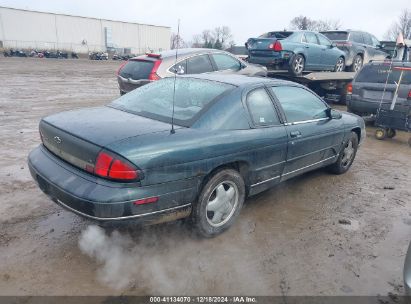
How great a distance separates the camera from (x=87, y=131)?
3020mm

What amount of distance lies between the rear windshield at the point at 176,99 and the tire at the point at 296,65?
6316 millimetres

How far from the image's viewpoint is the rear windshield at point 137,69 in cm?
756

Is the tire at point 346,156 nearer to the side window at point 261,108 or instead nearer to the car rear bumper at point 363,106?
the side window at point 261,108

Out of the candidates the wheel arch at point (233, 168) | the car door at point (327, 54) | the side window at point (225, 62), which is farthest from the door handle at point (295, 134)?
the car door at point (327, 54)

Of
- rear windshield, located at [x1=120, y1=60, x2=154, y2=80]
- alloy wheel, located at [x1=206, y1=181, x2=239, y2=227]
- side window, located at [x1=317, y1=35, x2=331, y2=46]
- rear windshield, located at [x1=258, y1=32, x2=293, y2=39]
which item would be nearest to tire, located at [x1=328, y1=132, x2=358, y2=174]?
alloy wheel, located at [x1=206, y1=181, x2=239, y2=227]

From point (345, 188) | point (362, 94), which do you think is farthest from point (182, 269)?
point (362, 94)

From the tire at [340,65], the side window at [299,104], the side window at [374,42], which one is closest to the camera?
the side window at [299,104]

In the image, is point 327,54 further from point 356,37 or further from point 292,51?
point 356,37

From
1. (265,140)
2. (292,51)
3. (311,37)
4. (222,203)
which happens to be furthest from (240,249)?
(311,37)

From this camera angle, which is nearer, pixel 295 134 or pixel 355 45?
pixel 295 134

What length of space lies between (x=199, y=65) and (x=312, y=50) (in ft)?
13.6

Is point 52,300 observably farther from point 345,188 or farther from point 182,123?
point 345,188

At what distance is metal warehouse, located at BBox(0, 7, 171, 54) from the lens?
2416 inches

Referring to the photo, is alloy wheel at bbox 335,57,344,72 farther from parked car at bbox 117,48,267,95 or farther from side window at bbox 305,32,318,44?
parked car at bbox 117,48,267,95
